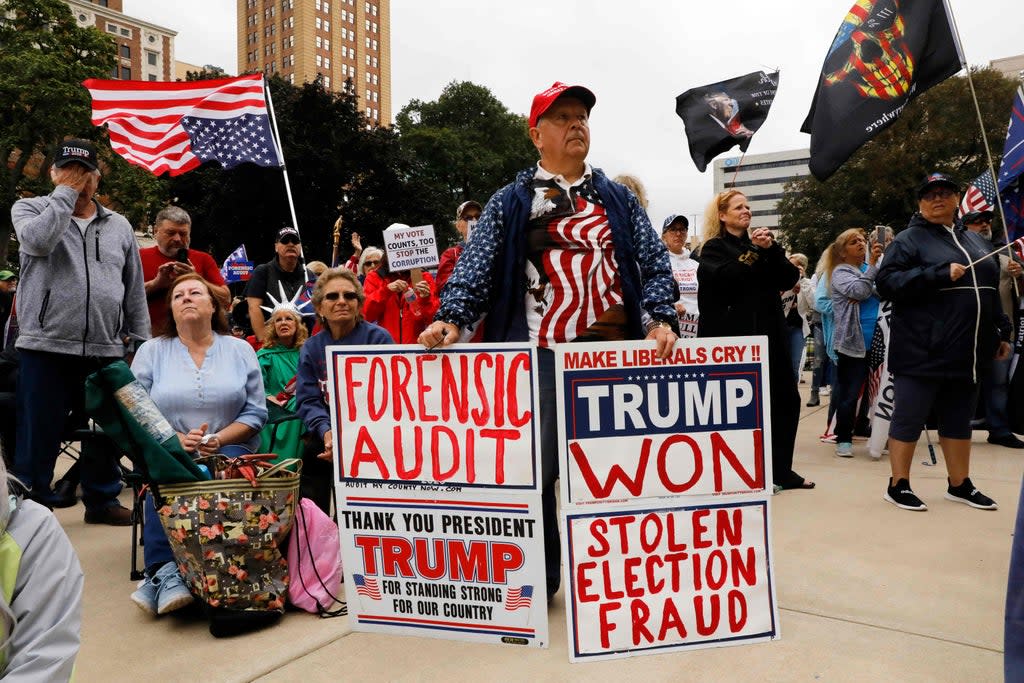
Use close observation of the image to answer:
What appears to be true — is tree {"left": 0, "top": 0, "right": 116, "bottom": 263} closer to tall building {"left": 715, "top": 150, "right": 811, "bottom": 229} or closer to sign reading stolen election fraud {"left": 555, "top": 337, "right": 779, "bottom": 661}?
sign reading stolen election fraud {"left": 555, "top": 337, "right": 779, "bottom": 661}

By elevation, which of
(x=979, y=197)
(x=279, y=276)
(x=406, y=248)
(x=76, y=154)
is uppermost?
(x=979, y=197)

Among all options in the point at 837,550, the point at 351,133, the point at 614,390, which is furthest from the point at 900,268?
the point at 351,133

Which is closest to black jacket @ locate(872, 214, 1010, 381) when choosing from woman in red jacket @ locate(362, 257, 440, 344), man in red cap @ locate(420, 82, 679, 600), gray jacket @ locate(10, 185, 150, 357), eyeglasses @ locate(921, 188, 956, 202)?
eyeglasses @ locate(921, 188, 956, 202)

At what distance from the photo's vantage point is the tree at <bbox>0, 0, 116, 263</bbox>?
31.2 metres

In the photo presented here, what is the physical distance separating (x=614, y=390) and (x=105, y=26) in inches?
3723

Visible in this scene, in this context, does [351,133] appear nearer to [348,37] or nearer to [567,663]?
[567,663]

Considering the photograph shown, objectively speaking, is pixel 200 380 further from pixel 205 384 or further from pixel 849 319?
pixel 849 319

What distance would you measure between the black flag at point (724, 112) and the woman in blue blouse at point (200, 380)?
5.07 metres

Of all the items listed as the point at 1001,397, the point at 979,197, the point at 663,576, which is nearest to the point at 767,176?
the point at 979,197

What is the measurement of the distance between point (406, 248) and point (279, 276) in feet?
3.55

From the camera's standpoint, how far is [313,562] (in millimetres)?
3400

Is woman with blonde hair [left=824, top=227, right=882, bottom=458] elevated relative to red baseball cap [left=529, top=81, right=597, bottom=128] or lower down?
lower down

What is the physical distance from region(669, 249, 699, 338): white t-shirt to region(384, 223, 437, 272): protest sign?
210 centimetres

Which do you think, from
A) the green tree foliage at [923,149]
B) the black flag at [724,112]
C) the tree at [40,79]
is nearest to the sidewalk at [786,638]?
the black flag at [724,112]
